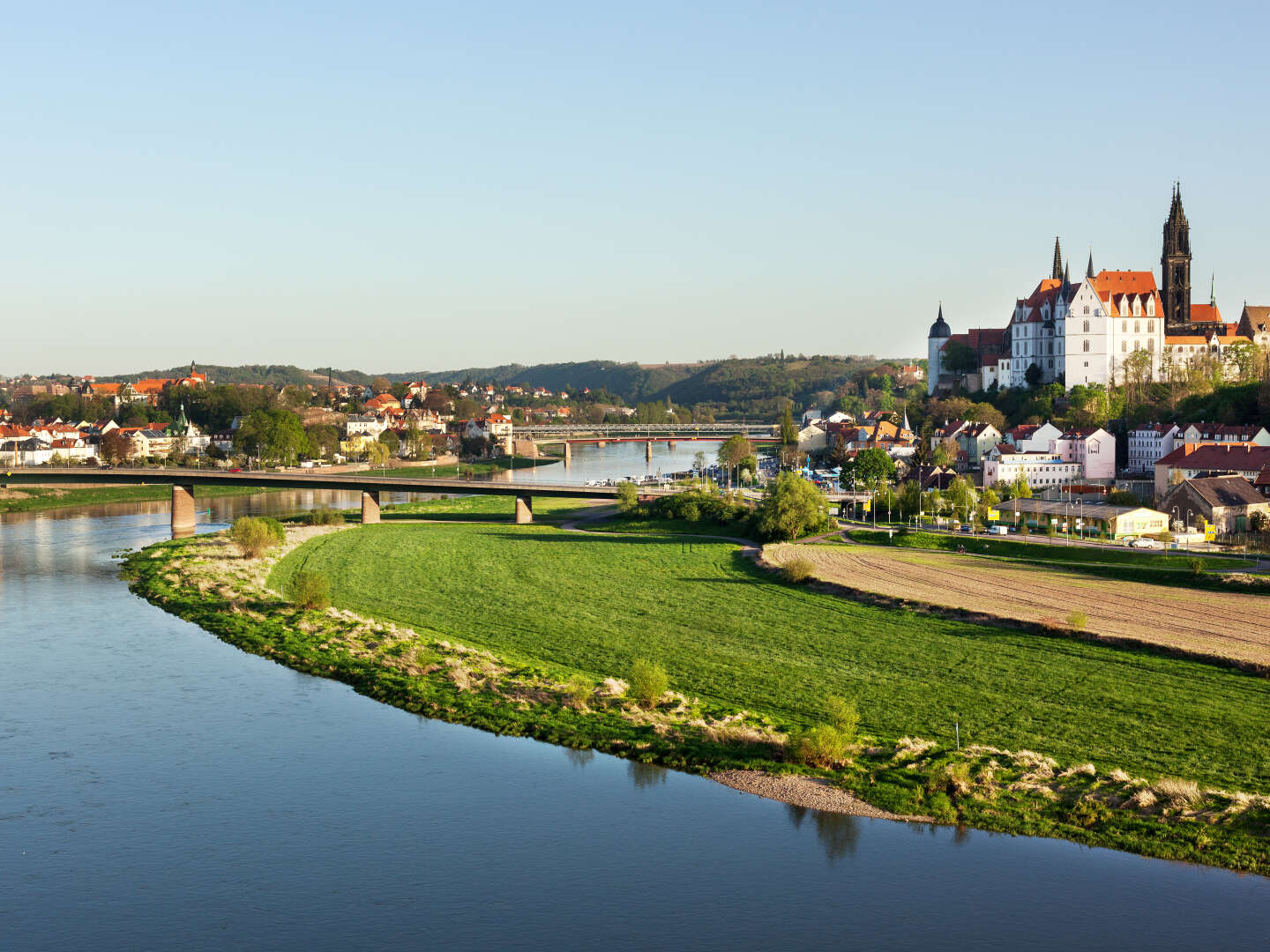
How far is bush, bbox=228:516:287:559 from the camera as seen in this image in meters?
54.1

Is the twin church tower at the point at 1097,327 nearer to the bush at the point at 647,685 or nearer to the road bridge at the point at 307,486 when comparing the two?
the road bridge at the point at 307,486

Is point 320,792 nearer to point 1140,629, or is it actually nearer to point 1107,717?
point 1107,717

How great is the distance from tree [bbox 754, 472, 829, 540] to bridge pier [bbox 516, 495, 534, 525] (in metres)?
15.8

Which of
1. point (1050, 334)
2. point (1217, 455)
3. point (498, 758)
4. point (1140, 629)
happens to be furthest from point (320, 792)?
point (1050, 334)

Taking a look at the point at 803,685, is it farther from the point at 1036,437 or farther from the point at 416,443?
the point at 416,443

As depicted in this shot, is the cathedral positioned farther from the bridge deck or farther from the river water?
the river water

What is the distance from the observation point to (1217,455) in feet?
204

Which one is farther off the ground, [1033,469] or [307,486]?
[1033,469]

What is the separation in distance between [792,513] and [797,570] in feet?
38.5

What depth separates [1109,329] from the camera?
286 ft

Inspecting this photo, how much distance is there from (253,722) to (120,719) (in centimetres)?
287

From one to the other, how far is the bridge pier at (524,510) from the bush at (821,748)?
45582 millimetres

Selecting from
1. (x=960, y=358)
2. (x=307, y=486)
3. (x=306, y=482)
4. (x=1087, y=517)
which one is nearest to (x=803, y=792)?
(x=1087, y=517)

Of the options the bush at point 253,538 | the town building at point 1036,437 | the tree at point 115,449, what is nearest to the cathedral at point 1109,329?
the town building at point 1036,437
